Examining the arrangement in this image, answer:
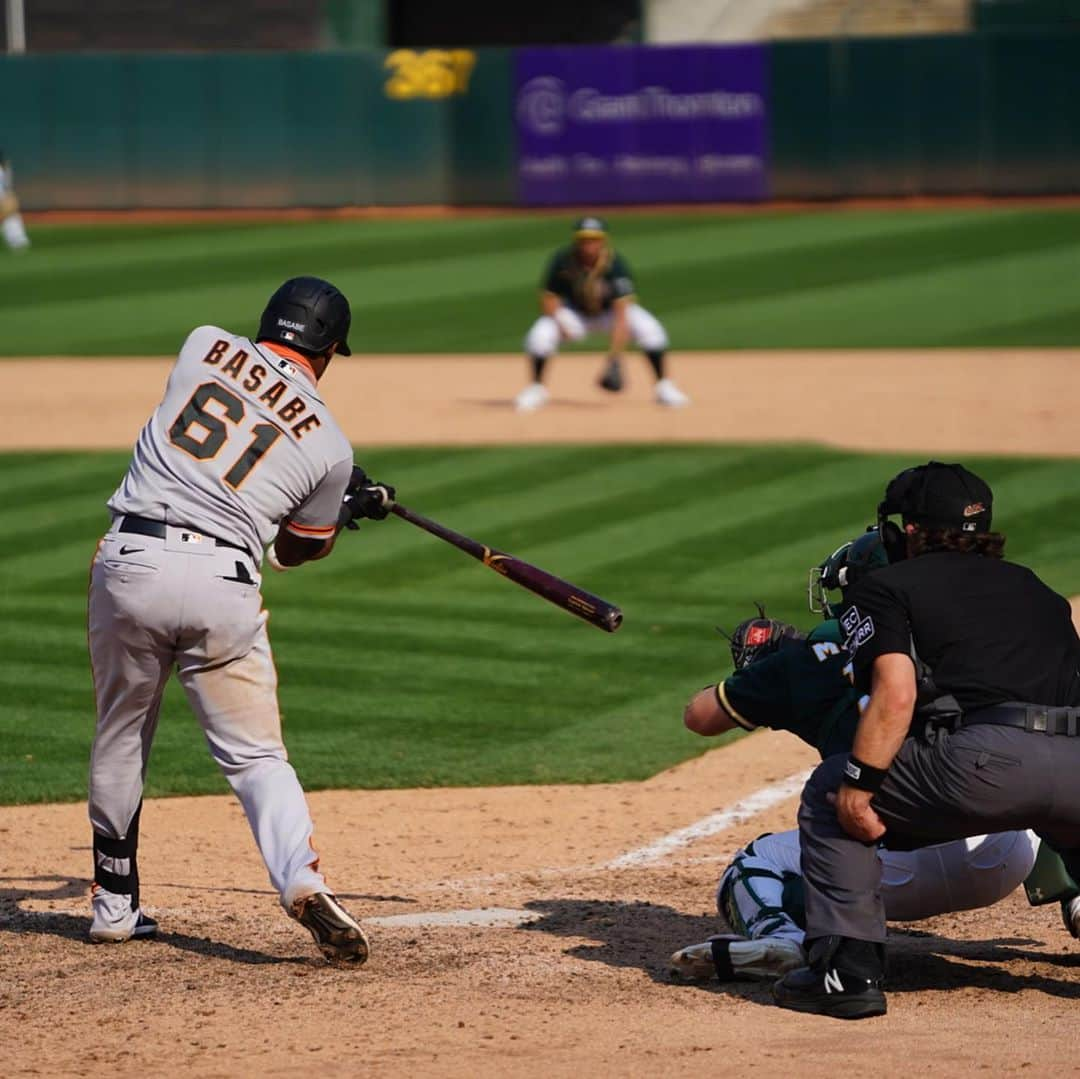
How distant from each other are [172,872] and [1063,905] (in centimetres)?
293

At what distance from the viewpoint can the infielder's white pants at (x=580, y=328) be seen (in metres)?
16.7

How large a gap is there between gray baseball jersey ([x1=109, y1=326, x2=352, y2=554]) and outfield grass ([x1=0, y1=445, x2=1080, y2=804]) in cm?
242

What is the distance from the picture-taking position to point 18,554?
11617mm

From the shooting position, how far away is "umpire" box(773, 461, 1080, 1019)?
4.63 meters

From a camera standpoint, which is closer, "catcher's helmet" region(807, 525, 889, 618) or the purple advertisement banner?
"catcher's helmet" region(807, 525, 889, 618)

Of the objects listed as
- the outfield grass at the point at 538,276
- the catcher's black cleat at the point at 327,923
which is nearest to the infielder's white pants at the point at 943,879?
the catcher's black cleat at the point at 327,923

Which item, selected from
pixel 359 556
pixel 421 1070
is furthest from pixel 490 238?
pixel 421 1070

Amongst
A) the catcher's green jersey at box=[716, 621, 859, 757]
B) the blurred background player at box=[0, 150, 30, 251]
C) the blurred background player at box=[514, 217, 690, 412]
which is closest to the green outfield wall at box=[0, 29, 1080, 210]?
the blurred background player at box=[0, 150, 30, 251]

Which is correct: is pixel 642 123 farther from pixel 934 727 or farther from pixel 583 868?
pixel 934 727

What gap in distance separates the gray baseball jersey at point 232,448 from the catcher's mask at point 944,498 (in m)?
1.63

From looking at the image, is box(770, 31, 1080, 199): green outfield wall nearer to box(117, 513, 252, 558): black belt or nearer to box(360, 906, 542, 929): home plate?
box(360, 906, 542, 929): home plate

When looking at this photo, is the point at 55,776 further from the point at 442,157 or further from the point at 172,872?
the point at 442,157

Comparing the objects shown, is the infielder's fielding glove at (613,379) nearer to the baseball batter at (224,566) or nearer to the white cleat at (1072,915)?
the baseball batter at (224,566)

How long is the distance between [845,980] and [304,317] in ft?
7.82
